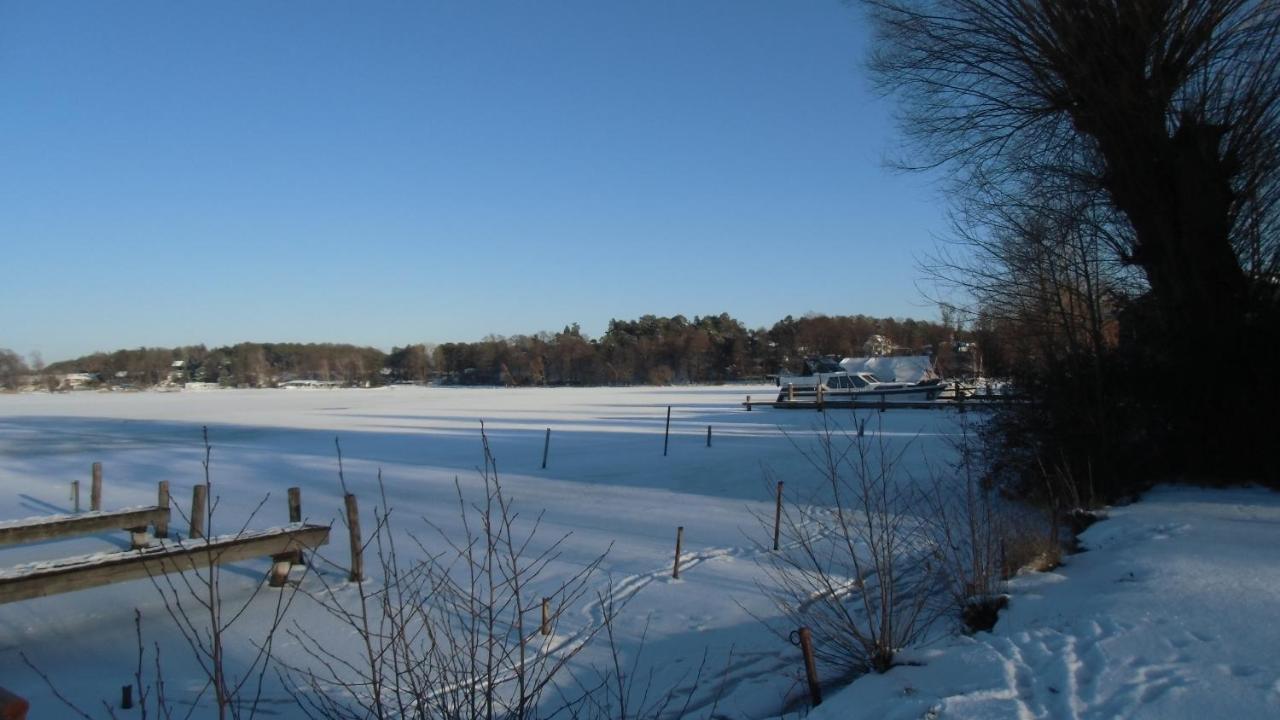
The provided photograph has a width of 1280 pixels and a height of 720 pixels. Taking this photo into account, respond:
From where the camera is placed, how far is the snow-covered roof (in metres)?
52.6

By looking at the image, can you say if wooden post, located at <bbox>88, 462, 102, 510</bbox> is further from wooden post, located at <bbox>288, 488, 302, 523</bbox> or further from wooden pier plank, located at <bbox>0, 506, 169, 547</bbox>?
wooden post, located at <bbox>288, 488, 302, 523</bbox>

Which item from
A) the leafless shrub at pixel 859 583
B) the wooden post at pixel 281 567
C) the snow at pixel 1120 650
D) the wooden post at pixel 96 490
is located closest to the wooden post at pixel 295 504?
the wooden post at pixel 281 567

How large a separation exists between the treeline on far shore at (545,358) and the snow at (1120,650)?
63.4m

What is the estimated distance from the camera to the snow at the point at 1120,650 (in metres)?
3.68

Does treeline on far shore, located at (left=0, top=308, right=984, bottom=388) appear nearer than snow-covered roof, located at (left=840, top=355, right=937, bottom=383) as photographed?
No

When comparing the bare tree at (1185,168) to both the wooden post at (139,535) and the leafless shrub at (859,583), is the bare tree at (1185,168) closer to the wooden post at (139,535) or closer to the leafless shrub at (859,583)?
the leafless shrub at (859,583)

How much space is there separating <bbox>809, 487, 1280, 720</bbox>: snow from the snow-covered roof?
158ft

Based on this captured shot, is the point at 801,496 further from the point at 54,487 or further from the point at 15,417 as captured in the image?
the point at 15,417

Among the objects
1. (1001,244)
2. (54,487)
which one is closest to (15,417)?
(54,487)

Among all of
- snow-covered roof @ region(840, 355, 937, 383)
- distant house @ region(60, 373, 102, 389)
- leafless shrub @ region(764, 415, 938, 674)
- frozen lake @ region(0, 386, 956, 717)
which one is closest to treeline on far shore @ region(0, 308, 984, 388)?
distant house @ region(60, 373, 102, 389)

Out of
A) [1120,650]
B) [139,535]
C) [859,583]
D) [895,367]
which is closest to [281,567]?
[139,535]

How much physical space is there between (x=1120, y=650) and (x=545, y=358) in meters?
119

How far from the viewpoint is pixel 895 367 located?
53.8 metres

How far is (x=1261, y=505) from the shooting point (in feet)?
26.2
